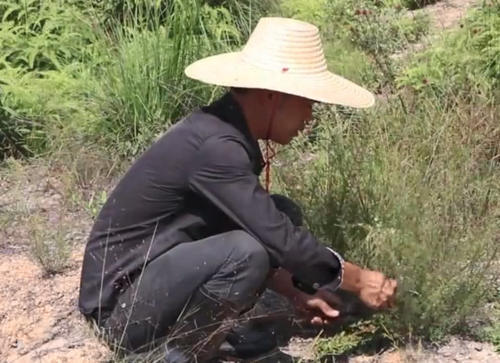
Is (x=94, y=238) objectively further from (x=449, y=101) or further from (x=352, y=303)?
(x=449, y=101)

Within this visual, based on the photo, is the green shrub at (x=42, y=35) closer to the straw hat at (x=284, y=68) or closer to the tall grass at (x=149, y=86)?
the tall grass at (x=149, y=86)

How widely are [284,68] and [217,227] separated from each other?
0.56 m

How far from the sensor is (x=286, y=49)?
10.4ft

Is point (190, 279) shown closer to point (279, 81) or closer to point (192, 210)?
point (192, 210)

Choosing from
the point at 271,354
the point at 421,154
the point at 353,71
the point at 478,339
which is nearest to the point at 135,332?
the point at 271,354

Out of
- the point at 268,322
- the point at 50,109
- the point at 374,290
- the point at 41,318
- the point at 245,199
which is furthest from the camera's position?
the point at 50,109

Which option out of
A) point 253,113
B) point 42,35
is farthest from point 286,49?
point 42,35

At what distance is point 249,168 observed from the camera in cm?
309

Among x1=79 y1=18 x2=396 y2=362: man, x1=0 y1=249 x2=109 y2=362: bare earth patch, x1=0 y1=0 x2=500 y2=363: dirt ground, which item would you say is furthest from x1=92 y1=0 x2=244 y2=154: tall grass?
x1=79 y1=18 x2=396 y2=362: man

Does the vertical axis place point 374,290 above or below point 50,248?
above

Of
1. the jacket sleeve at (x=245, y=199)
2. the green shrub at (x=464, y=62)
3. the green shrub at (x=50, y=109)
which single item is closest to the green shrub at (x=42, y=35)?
the green shrub at (x=50, y=109)

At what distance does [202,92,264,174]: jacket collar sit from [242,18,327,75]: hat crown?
144 mm

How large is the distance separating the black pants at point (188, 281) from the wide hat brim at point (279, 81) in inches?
18.2

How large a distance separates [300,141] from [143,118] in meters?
0.97
